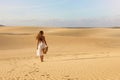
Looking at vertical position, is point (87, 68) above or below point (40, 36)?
below

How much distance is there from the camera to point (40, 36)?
Result: 14.4 meters

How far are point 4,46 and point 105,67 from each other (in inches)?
698

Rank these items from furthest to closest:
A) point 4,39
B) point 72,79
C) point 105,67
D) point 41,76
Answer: point 4,39, point 105,67, point 41,76, point 72,79

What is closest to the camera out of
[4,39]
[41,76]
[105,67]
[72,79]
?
[72,79]

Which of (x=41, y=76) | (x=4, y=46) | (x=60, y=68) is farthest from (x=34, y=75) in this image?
(x=4, y=46)

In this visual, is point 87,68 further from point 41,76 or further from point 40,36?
point 40,36

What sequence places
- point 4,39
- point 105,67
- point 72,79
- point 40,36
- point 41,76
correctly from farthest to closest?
point 4,39, point 40,36, point 105,67, point 41,76, point 72,79

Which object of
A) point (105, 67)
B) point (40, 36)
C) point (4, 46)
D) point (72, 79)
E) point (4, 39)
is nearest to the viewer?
point (72, 79)

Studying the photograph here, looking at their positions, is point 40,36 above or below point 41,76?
above

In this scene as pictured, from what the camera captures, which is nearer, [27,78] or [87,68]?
[27,78]

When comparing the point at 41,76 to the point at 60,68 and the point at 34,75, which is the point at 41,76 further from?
the point at 60,68

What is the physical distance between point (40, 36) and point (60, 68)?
10.7ft

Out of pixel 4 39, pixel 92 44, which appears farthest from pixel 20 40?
pixel 92 44

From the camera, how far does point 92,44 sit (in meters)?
29.0
